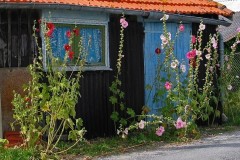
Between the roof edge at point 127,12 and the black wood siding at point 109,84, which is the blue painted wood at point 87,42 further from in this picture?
the roof edge at point 127,12

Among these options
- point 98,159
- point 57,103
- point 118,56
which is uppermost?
→ point 118,56

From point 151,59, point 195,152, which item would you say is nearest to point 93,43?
point 151,59

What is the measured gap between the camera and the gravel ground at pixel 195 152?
29.7ft

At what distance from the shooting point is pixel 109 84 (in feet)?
38.0

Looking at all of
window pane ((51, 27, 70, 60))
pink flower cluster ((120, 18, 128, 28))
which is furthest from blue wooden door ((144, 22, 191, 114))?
window pane ((51, 27, 70, 60))

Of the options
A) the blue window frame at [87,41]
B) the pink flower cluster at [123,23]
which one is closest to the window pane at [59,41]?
the blue window frame at [87,41]

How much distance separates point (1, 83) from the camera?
10680mm

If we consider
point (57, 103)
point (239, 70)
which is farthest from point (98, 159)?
point (239, 70)

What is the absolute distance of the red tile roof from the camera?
36.2 ft

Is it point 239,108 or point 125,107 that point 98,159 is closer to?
point 125,107

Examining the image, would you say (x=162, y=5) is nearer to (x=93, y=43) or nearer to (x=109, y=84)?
(x=93, y=43)

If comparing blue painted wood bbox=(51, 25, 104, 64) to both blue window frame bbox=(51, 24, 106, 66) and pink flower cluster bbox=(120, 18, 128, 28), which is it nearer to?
blue window frame bbox=(51, 24, 106, 66)

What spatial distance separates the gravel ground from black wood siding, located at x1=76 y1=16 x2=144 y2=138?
5.10ft

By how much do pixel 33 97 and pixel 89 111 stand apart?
194 cm
